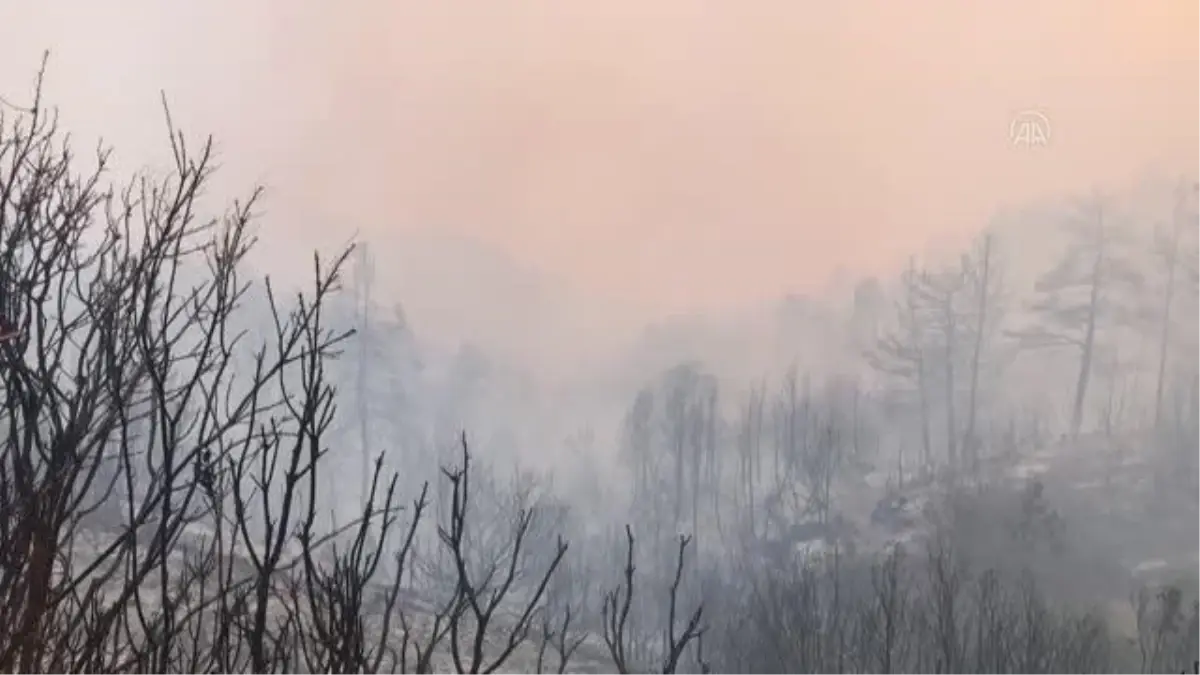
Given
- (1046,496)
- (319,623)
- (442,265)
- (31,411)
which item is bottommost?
(319,623)

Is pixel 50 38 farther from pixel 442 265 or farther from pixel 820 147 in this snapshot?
pixel 820 147

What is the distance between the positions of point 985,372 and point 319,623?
20.8 ft

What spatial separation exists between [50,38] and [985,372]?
6.16m

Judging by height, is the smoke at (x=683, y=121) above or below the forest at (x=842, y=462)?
above

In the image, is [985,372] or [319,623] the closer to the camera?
[319,623]

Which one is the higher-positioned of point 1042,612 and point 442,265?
point 442,265

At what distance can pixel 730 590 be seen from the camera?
7.41 metres

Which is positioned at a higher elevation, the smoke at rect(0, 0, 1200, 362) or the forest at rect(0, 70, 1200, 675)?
the smoke at rect(0, 0, 1200, 362)

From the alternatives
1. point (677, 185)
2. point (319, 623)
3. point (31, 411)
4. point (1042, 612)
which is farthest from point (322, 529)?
point (319, 623)

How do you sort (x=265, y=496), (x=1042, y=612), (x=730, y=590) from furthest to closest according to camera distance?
(x=730, y=590)
(x=1042, y=612)
(x=265, y=496)

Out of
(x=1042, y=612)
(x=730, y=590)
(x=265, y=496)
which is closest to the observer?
(x=265, y=496)

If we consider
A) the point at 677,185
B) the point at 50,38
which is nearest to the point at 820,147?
the point at 677,185

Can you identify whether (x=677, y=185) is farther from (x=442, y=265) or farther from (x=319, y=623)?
(x=319, y=623)

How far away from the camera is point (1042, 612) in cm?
688
